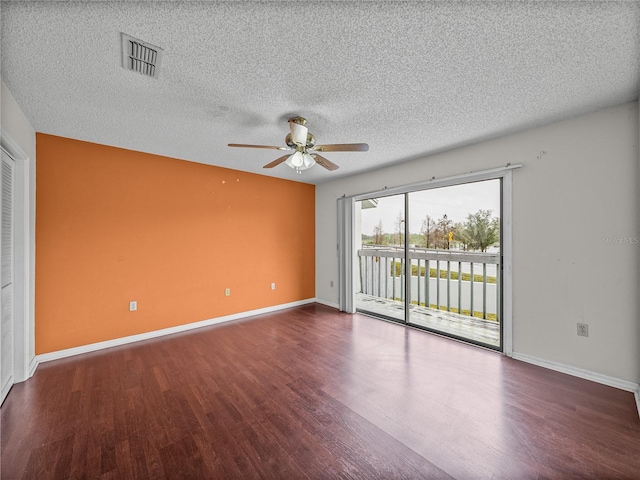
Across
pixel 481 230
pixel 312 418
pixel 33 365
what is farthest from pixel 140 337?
pixel 481 230

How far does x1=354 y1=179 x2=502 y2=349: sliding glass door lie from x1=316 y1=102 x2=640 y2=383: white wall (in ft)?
1.52

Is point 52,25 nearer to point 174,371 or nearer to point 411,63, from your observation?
point 411,63

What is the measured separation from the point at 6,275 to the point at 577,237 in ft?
16.3

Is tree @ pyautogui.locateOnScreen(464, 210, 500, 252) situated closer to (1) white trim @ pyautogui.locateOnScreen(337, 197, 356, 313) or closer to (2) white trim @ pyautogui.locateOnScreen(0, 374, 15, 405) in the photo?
(1) white trim @ pyautogui.locateOnScreen(337, 197, 356, 313)

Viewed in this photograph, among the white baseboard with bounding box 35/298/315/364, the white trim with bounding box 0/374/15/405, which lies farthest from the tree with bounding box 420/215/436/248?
the white trim with bounding box 0/374/15/405

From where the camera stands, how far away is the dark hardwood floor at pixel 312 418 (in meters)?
1.43

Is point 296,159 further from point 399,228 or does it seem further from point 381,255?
point 381,255

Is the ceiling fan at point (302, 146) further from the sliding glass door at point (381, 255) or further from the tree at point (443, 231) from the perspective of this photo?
the tree at point (443, 231)

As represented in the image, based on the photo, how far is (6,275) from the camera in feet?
7.06

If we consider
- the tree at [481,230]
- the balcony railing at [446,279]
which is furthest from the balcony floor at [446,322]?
the tree at [481,230]

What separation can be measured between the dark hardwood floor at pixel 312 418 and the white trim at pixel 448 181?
1.96 metres

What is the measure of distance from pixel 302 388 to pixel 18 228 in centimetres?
286

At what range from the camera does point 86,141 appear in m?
2.88

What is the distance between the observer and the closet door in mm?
2055
